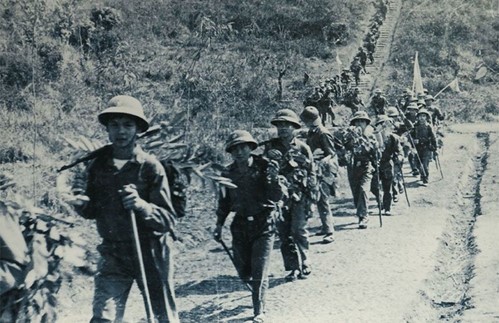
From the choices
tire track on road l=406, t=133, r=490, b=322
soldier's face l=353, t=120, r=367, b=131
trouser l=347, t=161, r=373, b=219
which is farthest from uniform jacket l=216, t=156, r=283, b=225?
soldier's face l=353, t=120, r=367, b=131

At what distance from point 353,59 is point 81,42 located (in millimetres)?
13958

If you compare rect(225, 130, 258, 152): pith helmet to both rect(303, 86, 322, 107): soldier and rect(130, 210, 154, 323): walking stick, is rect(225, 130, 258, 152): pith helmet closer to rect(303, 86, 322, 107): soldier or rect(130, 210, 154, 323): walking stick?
rect(130, 210, 154, 323): walking stick

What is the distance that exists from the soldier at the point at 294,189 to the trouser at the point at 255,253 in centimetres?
125

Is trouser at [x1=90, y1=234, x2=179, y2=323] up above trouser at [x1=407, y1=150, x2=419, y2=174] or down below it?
below

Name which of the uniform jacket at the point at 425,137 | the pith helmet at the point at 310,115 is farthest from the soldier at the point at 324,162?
the uniform jacket at the point at 425,137

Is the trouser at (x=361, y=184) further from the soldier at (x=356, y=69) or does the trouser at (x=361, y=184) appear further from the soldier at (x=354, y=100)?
the soldier at (x=356, y=69)

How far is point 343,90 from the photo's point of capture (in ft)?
76.2

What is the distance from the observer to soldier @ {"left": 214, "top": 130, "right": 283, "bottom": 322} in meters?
5.79

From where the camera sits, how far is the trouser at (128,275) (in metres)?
4.35

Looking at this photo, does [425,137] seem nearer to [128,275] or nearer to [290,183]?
[290,183]

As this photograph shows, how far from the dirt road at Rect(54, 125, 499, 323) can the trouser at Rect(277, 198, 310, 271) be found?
0.29 m

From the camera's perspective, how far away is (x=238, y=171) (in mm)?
Result: 5922

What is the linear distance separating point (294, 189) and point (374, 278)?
138 centimetres

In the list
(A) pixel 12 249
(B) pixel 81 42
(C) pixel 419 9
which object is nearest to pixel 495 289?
(A) pixel 12 249
